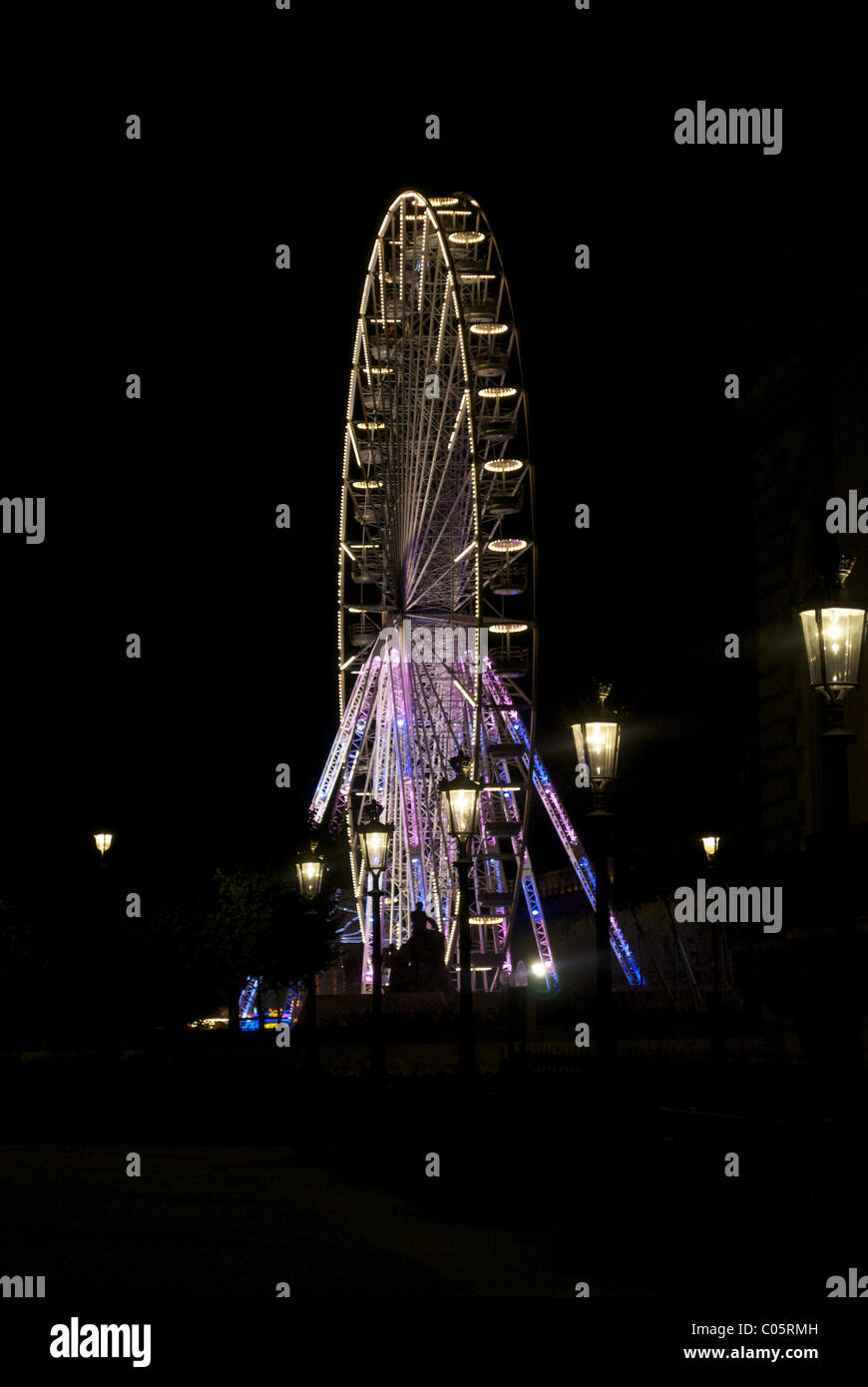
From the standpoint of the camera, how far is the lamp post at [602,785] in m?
17.2

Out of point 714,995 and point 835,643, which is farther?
point 714,995

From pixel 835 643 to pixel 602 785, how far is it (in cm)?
573

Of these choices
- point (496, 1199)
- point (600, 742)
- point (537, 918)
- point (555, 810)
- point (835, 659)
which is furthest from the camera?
point (555, 810)

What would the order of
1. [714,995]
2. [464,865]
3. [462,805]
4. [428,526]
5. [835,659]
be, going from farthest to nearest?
[428,526] → [714,995] → [464,865] → [462,805] → [835,659]

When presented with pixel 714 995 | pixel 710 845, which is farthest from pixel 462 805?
pixel 710 845

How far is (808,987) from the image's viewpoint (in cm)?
1414

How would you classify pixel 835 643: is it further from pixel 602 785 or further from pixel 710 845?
pixel 710 845

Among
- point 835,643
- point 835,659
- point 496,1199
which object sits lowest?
point 496,1199

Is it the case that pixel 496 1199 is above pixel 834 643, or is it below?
below

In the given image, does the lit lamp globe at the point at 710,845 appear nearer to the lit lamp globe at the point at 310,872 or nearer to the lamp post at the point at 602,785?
the lit lamp globe at the point at 310,872

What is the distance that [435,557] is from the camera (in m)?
48.1

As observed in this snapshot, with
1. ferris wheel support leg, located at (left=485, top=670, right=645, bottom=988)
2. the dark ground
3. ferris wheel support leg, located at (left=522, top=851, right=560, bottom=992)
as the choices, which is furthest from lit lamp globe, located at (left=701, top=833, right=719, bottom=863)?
ferris wheel support leg, located at (left=522, top=851, right=560, bottom=992)

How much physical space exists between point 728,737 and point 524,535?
1880 inches
